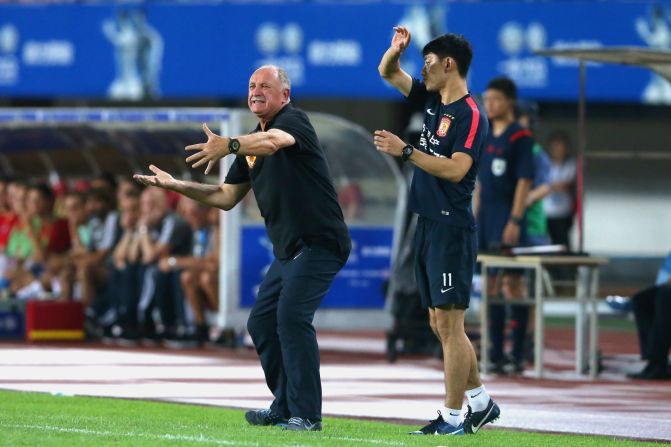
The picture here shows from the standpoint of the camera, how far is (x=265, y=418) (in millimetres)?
10320

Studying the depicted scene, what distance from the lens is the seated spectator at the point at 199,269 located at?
60.9 ft

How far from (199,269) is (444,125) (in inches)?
346

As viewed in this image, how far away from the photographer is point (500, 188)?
15.7 meters

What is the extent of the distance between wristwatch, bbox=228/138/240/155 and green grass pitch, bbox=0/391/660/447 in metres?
1.52

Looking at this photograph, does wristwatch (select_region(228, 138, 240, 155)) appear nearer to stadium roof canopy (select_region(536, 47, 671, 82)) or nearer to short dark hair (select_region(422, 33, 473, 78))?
short dark hair (select_region(422, 33, 473, 78))

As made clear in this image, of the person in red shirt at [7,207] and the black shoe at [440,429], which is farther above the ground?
the person in red shirt at [7,207]

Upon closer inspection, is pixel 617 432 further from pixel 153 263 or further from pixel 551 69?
pixel 551 69

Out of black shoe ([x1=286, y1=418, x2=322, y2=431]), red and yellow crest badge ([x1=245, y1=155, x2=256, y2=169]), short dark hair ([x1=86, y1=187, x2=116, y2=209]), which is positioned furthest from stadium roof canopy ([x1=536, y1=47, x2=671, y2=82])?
black shoe ([x1=286, y1=418, x2=322, y2=431])

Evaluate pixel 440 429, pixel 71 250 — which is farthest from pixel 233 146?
pixel 71 250

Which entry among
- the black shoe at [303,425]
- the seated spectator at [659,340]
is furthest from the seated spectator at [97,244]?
the black shoe at [303,425]

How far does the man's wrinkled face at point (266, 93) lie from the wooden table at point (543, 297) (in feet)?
17.6

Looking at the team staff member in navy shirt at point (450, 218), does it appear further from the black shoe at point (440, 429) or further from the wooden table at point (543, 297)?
the wooden table at point (543, 297)

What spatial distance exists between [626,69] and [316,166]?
15884 mm

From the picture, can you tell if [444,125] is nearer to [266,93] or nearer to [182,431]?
[266,93]
